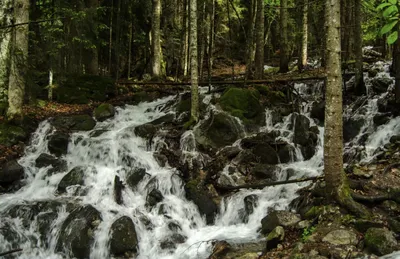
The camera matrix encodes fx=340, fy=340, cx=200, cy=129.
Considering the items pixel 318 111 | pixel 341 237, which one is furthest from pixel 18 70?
pixel 318 111

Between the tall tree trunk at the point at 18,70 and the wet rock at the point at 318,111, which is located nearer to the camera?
the tall tree trunk at the point at 18,70

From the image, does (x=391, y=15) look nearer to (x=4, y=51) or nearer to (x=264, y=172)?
(x=264, y=172)

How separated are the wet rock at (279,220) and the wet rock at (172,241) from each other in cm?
196

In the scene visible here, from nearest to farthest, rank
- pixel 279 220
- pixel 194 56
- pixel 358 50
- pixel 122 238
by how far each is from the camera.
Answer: pixel 279 220 → pixel 122 238 → pixel 194 56 → pixel 358 50

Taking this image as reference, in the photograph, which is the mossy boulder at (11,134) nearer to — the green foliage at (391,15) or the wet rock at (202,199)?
the wet rock at (202,199)

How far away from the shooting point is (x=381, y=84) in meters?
14.0

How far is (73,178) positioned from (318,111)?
30.1 feet

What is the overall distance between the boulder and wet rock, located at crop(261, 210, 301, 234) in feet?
30.4

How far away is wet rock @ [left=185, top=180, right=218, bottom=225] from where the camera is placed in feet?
29.4

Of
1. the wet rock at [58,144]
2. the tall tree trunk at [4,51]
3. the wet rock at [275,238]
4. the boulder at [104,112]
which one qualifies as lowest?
the wet rock at [275,238]

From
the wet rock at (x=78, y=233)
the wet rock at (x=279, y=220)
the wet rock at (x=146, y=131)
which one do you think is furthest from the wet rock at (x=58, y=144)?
the wet rock at (x=279, y=220)

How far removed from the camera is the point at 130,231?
7.86 metres

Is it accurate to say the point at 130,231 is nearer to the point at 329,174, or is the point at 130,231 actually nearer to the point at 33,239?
the point at 33,239

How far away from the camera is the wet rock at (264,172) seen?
1020 cm
